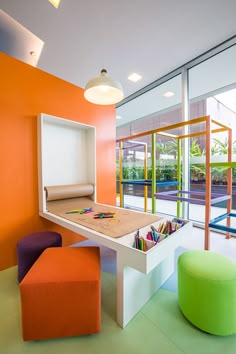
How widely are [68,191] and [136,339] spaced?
1748 mm

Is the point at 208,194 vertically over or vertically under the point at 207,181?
under

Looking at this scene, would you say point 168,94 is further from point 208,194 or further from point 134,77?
point 208,194

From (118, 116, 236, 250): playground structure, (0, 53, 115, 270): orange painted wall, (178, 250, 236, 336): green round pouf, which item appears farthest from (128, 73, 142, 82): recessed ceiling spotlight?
(178, 250, 236, 336): green round pouf


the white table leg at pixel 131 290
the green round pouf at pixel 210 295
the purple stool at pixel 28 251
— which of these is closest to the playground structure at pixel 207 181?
the green round pouf at pixel 210 295

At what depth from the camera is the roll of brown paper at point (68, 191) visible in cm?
224

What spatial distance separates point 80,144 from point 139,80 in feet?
7.25

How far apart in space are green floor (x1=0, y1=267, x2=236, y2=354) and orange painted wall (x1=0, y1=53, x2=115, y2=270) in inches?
34.7

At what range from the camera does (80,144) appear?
9.14 feet

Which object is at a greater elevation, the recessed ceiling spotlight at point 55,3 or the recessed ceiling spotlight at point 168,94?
the recessed ceiling spotlight at point 55,3

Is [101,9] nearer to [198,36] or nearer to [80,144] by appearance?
[198,36]

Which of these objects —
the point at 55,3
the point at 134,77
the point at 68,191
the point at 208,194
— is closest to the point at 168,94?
the point at 134,77

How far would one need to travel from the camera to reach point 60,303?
1.13 m

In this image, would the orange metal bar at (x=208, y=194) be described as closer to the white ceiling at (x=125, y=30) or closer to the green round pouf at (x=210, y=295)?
the green round pouf at (x=210, y=295)

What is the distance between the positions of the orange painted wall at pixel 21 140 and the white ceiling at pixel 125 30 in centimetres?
85
